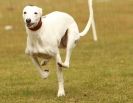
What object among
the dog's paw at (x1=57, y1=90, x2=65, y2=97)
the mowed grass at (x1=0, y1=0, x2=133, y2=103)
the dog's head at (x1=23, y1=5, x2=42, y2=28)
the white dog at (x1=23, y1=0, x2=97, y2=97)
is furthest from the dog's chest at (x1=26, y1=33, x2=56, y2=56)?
the dog's paw at (x1=57, y1=90, x2=65, y2=97)

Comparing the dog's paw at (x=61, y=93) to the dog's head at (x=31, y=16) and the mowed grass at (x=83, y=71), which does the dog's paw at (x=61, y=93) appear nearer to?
the mowed grass at (x=83, y=71)

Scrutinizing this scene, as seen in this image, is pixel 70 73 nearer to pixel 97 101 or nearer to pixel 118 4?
pixel 97 101

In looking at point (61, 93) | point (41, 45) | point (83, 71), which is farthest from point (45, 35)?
point (83, 71)

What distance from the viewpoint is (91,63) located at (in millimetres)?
16953

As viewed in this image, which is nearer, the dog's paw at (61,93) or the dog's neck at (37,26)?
the dog's neck at (37,26)

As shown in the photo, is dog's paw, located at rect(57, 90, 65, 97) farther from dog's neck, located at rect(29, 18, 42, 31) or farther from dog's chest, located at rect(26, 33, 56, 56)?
dog's neck, located at rect(29, 18, 42, 31)

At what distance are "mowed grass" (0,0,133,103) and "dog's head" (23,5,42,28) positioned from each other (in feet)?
4.42

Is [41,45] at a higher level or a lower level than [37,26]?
lower

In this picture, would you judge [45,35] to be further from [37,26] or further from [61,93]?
[61,93]

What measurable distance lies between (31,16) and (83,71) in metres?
5.09

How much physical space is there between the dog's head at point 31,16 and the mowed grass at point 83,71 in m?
1.35

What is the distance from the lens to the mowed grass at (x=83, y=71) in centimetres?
1145

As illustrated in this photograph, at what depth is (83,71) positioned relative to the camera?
1530 cm

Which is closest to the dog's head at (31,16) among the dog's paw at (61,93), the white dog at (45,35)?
the white dog at (45,35)
